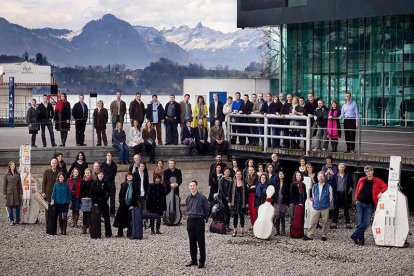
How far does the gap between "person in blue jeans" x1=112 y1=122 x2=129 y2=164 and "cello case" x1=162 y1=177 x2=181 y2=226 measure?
12.6 feet

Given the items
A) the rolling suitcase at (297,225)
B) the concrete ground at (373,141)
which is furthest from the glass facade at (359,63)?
the rolling suitcase at (297,225)

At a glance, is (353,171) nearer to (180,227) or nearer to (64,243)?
(180,227)

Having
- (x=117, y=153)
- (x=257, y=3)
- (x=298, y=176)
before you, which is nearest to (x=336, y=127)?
(x=298, y=176)

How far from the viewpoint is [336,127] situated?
28188 millimetres

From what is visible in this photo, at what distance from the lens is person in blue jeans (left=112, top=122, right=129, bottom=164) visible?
29266 mm

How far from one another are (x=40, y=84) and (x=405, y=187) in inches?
1846

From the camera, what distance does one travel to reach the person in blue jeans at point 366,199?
23.2 meters

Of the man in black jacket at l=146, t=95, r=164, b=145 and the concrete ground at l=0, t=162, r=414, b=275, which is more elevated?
the man in black jacket at l=146, t=95, r=164, b=145

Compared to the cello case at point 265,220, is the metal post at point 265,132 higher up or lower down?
higher up

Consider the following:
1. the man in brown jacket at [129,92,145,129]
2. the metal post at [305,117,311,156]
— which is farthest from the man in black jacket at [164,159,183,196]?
the man in brown jacket at [129,92,145,129]

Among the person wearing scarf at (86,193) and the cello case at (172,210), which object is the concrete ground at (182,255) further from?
the cello case at (172,210)

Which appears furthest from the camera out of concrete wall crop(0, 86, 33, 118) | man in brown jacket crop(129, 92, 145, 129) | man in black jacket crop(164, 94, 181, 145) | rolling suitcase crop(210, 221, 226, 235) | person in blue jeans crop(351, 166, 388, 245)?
concrete wall crop(0, 86, 33, 118)

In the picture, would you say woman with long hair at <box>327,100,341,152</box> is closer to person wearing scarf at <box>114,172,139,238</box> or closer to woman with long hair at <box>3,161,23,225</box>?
person wearing scarf at <box>114,172,139,238</box>

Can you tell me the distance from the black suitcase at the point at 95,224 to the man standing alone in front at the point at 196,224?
3.93 m
